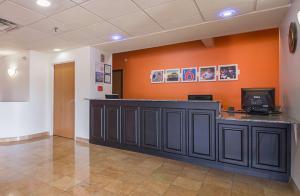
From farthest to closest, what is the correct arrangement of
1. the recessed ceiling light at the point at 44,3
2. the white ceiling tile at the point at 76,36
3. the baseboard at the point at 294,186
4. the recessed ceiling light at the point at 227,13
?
the white ceiling tile at the point at 76,36 < the recessed ceiling light at the point at 227,13 < the recessed ceiling light at the point at 44,3 < the baseboard at the point at 294,186

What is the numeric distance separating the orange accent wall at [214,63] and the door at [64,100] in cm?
162

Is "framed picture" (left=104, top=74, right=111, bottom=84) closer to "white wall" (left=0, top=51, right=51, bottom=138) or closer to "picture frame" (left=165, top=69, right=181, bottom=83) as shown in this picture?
"picture frame" (left=165, top=69, right=181, bottom=83)

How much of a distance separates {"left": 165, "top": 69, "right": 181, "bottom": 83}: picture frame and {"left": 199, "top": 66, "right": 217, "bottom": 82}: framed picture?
1.97 ft

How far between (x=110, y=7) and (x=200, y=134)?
244 cm

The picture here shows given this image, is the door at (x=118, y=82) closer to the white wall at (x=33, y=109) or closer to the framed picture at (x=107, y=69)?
the framed picture at (x=107, y=69)

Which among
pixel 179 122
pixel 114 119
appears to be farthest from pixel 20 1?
pixel 179 122

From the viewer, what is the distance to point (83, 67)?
4617 millimetres

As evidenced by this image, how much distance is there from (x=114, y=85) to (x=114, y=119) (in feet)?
7.47

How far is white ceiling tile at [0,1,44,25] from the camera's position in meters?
2.49

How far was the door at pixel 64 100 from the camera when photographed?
16.3 feet

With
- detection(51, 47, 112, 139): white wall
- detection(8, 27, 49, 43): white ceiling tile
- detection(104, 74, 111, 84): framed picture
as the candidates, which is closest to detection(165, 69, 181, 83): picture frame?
detection(104, 74, 111, 84): framed picture

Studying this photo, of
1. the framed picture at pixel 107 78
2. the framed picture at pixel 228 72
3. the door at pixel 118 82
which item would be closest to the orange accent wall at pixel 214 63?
the framed picture at pixel 228 72

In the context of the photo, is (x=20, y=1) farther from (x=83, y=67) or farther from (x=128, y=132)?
(x=128, y=132)

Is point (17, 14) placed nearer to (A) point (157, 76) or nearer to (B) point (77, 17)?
(B) point (77, 17)
